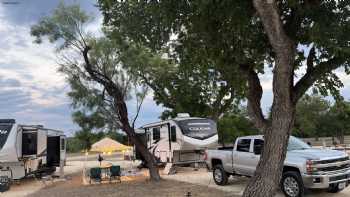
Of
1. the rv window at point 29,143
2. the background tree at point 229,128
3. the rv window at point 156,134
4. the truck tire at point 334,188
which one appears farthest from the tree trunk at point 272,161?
the background tree at point 229,128

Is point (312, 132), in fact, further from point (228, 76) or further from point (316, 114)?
point (228, 76)

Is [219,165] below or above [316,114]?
below

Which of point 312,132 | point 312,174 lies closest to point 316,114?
point 312,132

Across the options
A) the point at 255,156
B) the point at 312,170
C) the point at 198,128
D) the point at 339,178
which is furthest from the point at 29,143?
the point at 339,178

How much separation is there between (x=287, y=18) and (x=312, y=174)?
14.7ft

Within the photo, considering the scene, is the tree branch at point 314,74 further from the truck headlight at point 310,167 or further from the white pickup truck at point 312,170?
the white pickup truck at point 312,170

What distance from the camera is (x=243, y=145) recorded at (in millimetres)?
16438

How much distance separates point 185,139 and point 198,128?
1200mm

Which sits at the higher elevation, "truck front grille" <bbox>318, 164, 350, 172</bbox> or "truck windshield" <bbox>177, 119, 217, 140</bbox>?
"truck windshield" <bbox>177, 119, 217, 140</bbox>

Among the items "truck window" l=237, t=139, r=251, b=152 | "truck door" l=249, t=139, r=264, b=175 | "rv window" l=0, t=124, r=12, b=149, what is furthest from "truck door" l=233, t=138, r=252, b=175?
"rv window" l=0, t=124, r=12, b=149

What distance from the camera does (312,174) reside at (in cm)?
1291

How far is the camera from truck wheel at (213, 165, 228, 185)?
17359 millimetres

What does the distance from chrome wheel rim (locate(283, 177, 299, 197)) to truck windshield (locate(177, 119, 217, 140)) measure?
38.0 ft

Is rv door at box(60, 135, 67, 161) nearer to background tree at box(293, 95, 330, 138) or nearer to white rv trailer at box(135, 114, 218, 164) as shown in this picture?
white rv trailer at box(135, 114, 218, 164)
